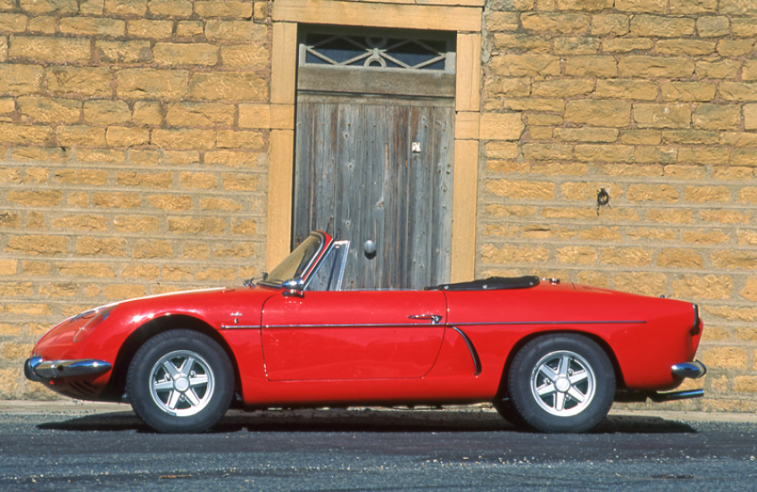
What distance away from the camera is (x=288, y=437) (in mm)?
5512

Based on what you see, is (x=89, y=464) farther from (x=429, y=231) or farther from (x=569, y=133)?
(x=569, y=133)

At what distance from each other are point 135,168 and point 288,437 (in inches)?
143

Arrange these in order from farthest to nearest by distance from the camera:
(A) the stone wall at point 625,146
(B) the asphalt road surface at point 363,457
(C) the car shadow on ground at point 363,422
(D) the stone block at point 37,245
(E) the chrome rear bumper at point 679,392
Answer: (A) the stone wall at point 625,146
(D) the stone block at point 37,245
(C) the car shadow on ground at point 363,422
(E) the chrome rear bumper at point 679,392
(B) the asphalt road surface at point 363,457

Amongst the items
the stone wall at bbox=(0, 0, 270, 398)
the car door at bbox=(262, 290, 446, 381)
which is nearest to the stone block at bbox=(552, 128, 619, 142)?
the stone wall at bbox=(0, 0, 270, 398)

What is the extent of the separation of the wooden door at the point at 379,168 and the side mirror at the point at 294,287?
2.60 metres

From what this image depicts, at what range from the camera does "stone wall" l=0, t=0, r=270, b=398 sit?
8055mm

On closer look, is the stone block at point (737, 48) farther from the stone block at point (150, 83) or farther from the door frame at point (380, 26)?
the stone block at point (150, 83)

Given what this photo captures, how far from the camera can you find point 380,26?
27.3ft

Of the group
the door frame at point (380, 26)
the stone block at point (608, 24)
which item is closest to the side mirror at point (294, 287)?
the door frame at point (380, 26)

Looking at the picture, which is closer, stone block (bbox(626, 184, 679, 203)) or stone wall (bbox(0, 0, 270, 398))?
stone wall (bbox(0, 0, 270, 398))

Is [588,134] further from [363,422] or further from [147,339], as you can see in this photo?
[147,339]

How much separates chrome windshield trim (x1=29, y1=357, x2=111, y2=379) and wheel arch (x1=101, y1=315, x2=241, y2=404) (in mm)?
161

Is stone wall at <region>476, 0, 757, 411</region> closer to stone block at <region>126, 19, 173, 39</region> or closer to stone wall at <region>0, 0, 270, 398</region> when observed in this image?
stone wall at <region>0, 0, 270, 398</region>

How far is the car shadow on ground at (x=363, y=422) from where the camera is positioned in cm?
600
